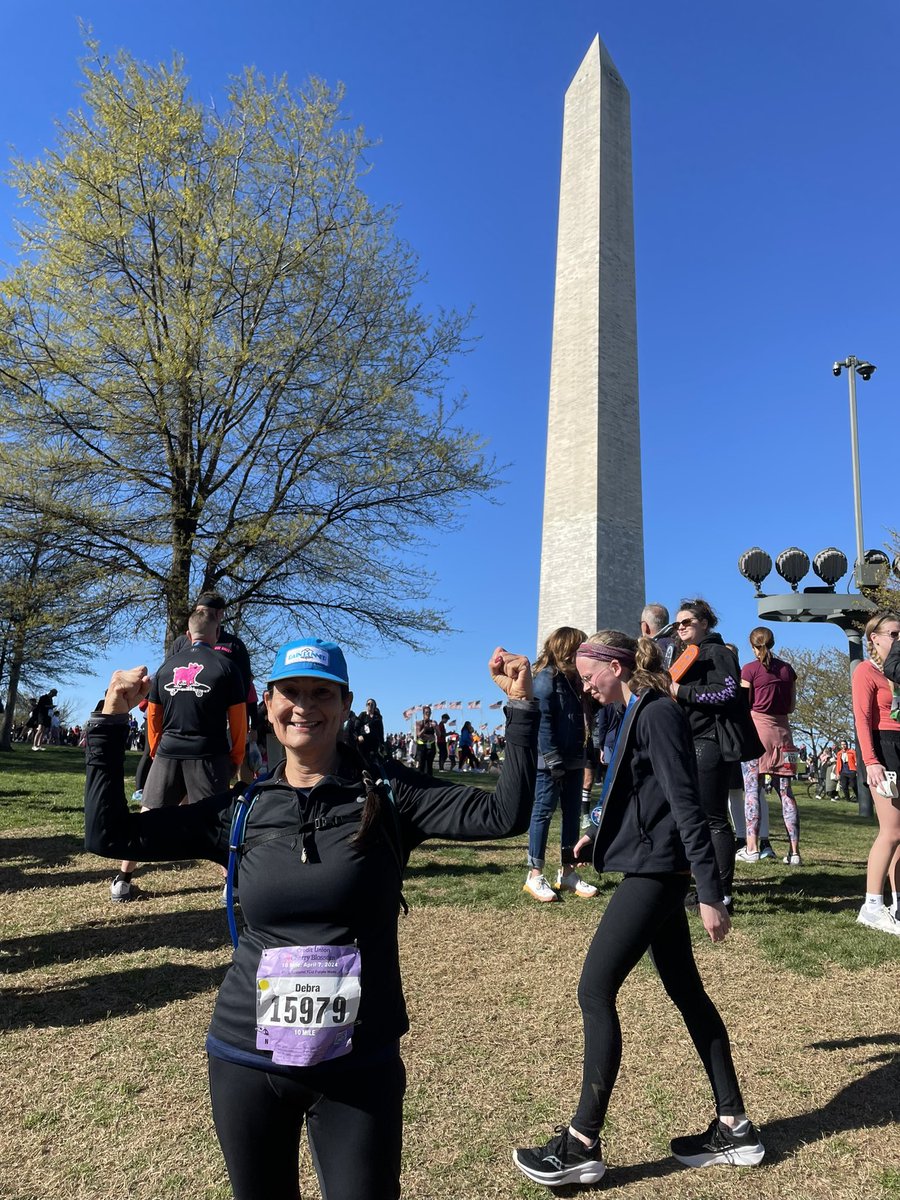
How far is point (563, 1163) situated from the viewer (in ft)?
9.32

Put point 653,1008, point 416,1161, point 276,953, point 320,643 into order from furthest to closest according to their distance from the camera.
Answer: point 653,1008 < point 416,1161 < point 320,643 < point 276,953

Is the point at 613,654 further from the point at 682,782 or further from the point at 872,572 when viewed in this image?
the point at 872,572

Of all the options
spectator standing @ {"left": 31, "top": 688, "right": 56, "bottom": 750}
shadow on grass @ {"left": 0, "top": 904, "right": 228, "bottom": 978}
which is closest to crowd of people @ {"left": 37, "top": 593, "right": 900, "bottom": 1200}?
shadow on grass @ {"left": 0, "top": 904, "right": 228, "bottom": 978}

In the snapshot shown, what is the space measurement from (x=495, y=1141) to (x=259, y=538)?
10839mm

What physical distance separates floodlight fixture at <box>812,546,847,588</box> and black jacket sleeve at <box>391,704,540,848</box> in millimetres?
22327

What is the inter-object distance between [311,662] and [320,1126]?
1.01 metres

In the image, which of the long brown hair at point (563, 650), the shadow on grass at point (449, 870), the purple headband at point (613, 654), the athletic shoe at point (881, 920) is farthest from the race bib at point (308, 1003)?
the shadow on grass at point (449, 870)

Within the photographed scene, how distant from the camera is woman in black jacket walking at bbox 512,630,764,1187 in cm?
286

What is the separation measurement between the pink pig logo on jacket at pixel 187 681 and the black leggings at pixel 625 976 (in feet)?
11.7

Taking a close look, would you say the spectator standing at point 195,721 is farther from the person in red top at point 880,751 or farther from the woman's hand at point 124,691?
the person in red top at point 880,751

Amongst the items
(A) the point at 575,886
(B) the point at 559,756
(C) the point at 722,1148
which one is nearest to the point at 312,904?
(C) the point at 722,1148

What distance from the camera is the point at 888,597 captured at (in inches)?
747

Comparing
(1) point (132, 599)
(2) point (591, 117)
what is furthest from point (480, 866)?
(2) point (591, 117)

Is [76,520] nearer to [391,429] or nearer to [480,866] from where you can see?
[391,429]
